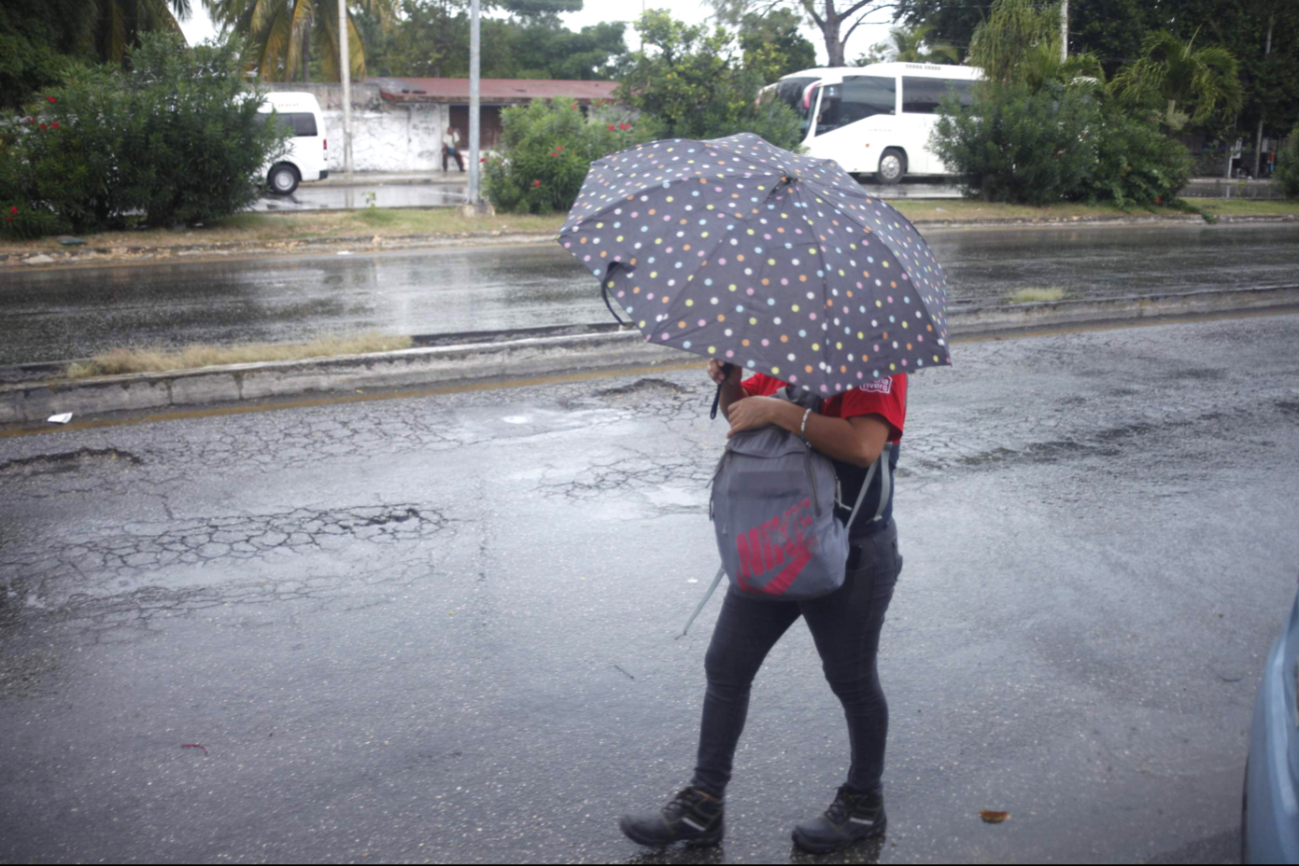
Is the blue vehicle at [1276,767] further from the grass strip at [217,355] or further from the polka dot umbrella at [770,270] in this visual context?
the grass strip at [217,355]

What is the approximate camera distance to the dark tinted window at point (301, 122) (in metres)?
26.8

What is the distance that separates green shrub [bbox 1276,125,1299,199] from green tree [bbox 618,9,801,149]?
16.5 meters

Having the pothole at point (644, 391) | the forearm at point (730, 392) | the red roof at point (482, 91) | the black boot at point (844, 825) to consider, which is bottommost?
the black boot at point (844, 825)

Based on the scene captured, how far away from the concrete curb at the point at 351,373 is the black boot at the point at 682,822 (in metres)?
5.44

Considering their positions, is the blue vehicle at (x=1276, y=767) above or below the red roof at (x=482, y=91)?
below

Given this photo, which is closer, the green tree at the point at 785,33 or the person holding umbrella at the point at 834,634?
the person holding umbrella at the point at 834,634

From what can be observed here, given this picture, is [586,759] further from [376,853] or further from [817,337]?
[817,337]

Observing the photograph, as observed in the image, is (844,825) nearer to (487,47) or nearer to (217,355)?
(217,355)

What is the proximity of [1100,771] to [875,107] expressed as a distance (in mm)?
24654

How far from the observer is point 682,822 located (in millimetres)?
2850

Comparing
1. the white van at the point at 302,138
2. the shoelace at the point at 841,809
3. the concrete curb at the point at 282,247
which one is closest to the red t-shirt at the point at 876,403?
the shoelace at the point at 841,809

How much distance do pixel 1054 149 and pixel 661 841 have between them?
77.6ft

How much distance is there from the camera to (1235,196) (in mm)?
31078

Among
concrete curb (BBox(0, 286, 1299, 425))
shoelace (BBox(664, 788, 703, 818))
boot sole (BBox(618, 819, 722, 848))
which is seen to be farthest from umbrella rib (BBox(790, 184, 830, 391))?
concrete curb (BBox(0, 286, 1299, 425))
